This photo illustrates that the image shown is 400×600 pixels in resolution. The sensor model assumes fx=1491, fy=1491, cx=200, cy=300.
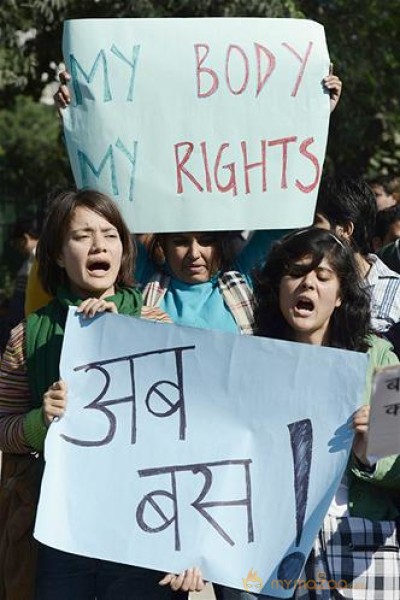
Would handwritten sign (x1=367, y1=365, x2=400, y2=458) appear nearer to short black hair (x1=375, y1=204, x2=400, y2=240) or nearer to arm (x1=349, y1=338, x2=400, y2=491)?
arm (x1=349, y1=338, x2=400, y2=491)

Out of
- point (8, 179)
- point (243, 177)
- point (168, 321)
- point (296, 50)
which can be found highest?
point (296, 50)

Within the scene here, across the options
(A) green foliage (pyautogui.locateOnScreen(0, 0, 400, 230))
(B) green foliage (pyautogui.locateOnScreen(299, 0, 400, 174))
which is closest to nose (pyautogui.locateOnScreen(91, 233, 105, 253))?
(A) green foliage (pyautogui.locateOnScreen(0, 0, 400, 230))

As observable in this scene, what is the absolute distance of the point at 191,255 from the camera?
4.73 metres

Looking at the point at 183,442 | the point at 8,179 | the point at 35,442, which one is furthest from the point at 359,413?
the point at 8,179

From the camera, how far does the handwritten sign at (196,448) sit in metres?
3.93

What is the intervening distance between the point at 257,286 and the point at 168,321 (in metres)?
0.28

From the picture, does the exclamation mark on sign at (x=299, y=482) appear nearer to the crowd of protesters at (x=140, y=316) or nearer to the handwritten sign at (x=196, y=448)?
the handwritten sign at (x=196, y=448)

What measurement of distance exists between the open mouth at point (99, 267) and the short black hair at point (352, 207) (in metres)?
1.42

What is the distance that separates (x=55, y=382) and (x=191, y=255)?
0.84 m

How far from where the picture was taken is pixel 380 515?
13.2 ft

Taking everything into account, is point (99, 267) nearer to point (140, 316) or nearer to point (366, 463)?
point (140, 316)

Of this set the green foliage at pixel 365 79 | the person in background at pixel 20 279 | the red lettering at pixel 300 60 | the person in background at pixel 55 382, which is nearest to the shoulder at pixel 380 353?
the person in background at pixel 55 382

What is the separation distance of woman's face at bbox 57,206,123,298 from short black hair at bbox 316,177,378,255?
140 centimetres

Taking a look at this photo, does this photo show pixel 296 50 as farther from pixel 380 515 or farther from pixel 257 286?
pixel 380 515
